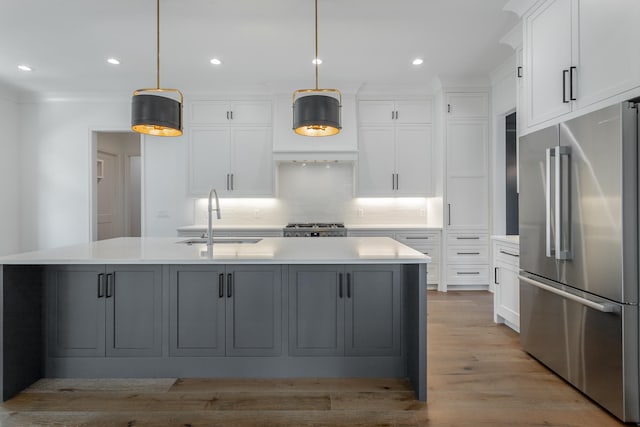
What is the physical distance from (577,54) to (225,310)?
2.80 meters

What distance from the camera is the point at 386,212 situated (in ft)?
18.7

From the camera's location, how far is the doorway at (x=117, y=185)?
275 inches

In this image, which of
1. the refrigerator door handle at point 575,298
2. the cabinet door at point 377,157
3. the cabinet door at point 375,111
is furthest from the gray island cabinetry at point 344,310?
the cabinet door at point 375,111

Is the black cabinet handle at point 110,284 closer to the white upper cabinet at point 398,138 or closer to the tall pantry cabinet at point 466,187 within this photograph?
the white upper cabinet at point 398,138

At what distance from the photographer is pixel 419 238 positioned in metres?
5.08

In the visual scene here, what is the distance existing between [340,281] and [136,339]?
4.61 ft

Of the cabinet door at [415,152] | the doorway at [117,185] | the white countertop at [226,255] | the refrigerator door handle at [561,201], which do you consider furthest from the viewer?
the doorway at [117,185]

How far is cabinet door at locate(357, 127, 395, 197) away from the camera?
5.34 metres

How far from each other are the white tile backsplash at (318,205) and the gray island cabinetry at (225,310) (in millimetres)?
3225

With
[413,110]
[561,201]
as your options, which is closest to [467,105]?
[413,110]

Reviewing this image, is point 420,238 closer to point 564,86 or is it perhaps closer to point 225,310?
point 564,86

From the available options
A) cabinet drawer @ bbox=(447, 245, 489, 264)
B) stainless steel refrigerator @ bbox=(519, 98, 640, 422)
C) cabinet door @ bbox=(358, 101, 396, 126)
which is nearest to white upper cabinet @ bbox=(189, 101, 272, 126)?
cabinet door @ bbox=(358, 101, 396, 126)

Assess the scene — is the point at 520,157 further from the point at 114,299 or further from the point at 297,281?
the point at 114,299

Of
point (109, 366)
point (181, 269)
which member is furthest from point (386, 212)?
point (109, 366)
